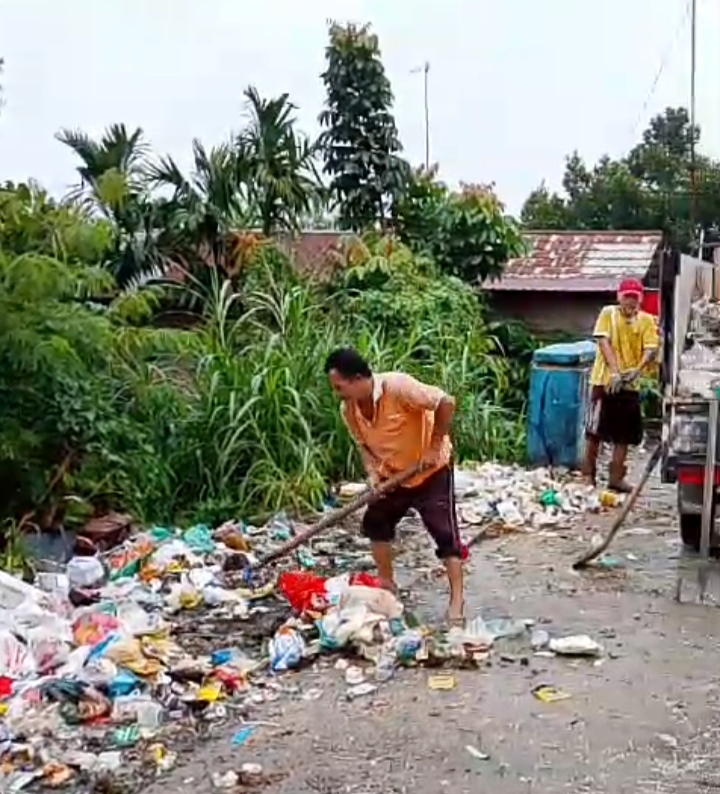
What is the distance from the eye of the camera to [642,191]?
1230 inches

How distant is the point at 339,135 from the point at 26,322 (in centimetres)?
1069

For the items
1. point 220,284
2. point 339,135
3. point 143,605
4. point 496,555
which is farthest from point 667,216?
point 143,605

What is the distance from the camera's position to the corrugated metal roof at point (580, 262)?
17.3 meters

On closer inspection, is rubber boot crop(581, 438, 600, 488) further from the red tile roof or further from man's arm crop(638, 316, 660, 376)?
the red tile roof

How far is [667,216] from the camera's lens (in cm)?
2973

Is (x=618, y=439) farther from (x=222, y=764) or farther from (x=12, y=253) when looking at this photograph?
(x=222, y=764)

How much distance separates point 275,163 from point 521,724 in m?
Result: 9.21

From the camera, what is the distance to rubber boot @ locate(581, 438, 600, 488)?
32.1ft

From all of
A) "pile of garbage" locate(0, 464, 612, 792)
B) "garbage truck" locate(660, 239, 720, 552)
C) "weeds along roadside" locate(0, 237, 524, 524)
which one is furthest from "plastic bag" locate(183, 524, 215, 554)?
"garbage truck" locate(660, 239, 720, 552)

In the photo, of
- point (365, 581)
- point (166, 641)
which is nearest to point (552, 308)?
point (365, 581)

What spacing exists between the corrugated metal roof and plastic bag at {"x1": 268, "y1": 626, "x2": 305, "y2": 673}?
10.8 m

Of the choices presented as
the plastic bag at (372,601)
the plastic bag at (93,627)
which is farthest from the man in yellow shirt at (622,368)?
the plastic bag at (93,627)

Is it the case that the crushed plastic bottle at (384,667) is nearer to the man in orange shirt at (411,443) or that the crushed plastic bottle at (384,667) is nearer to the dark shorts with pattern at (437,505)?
the man in orange shirt at (411,443)

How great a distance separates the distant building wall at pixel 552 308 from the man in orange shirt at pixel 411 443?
11261 millimetres
